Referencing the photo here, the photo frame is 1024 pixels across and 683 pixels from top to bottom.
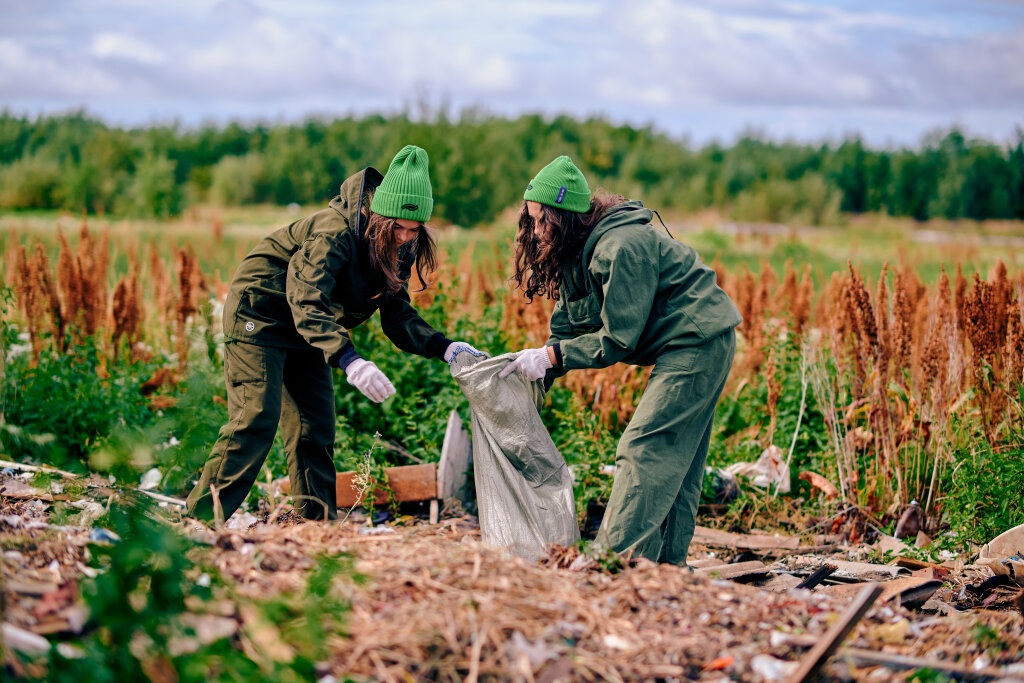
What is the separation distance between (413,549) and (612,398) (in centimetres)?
300

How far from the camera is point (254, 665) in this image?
2307mm

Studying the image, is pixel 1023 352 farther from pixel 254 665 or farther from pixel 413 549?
pixel 254 665

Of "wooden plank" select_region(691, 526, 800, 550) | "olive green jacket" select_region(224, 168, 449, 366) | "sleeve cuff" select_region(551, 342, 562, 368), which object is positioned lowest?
"wooden plank" select_region(691, 526, 800, 550)

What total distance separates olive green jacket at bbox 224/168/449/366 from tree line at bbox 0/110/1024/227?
1426 cm

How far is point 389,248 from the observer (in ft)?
13.4

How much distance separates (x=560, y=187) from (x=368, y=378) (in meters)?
1.09

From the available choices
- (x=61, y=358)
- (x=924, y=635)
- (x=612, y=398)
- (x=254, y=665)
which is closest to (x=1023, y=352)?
(x=612, y=398)

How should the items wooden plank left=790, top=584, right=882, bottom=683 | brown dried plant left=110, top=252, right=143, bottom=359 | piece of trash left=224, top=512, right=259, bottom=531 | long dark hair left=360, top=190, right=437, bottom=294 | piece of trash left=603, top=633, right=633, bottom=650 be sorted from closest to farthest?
wooden plank left=790, top=584, right=882, bottom=683 → piece of trash left=603, top=633, right=633, bottom=650 → long dark hair left=360, top=190, right=437, bottom=294 → piece of trash left=224, top=512, right=259, bottom=531 → brown dried plant left=110, top=252, right=143, bottom=359

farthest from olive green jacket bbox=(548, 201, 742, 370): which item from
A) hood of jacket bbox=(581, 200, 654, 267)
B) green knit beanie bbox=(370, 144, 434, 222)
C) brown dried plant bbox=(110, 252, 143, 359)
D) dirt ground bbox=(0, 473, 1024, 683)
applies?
brown dried plant bbox=(110, 252, 143, 359)

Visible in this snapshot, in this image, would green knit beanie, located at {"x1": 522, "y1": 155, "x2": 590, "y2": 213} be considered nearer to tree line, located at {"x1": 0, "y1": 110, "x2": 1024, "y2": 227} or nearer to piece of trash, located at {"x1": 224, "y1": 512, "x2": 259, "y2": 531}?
piece of trash, located at {"x1": 224, "y1": 512, "x2": 259, "y2": 531}

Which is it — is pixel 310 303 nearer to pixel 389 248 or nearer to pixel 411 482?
pixel 389 248

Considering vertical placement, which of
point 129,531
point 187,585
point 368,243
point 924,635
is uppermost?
point 368,243

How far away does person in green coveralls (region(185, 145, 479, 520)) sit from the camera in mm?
3906

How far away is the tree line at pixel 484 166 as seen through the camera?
2234 centimetres
